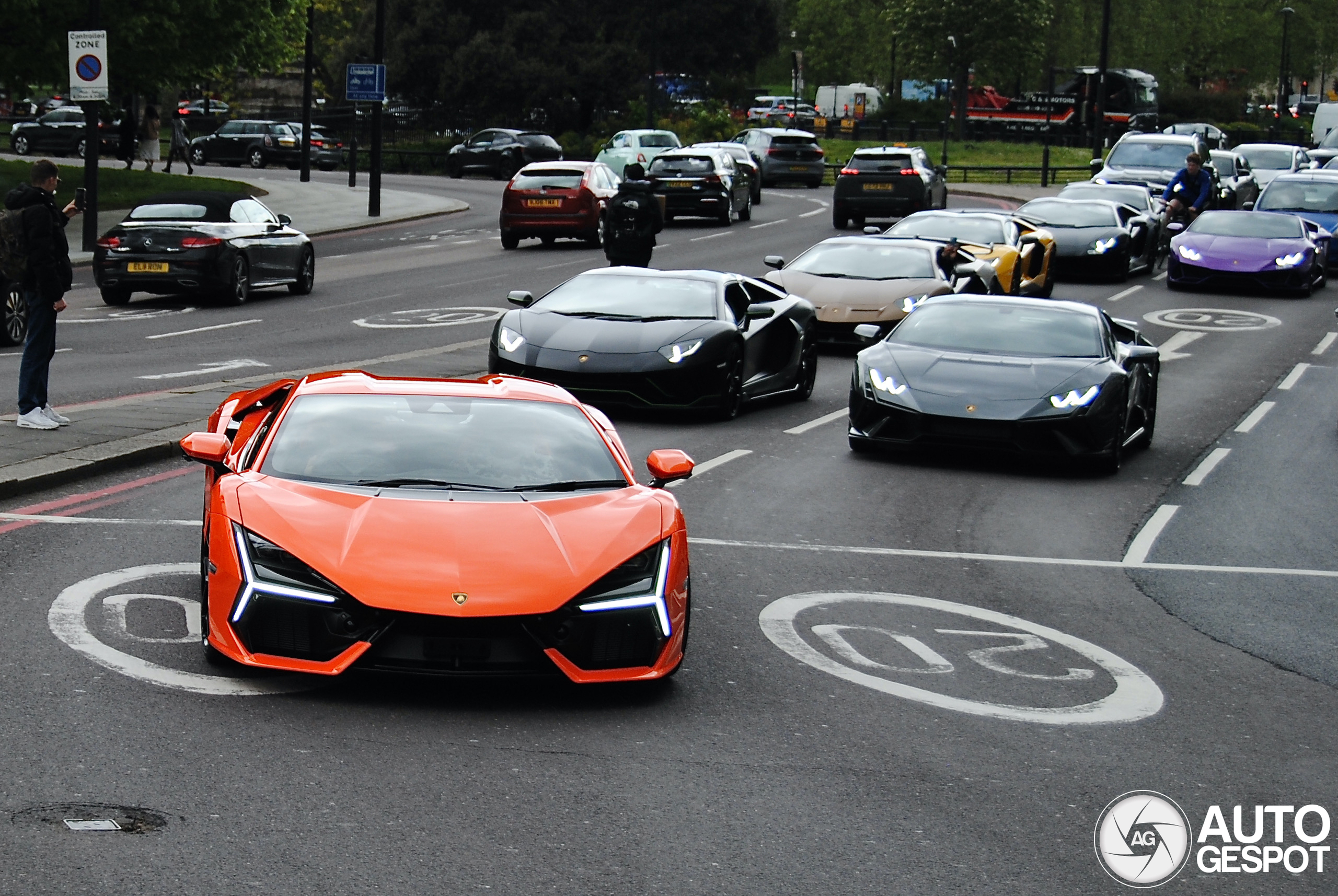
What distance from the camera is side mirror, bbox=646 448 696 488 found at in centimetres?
774

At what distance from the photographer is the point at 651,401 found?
14828mm

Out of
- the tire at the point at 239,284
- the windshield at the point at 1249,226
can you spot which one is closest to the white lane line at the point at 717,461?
the tire at the point at 239,284

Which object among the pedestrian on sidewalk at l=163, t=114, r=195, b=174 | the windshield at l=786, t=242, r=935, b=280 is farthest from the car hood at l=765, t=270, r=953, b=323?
the pedestrian on sidewalk at l=163, t=114, r=195, b=174

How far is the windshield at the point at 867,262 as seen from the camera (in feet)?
69.4

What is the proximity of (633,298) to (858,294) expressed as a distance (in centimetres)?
548

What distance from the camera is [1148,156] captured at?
39406mm

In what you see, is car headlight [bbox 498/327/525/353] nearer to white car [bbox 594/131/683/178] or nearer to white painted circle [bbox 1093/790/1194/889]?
white painted circle [bbox 1093/790/1194/889]

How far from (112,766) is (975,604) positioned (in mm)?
4650

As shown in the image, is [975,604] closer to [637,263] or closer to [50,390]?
[50,390]

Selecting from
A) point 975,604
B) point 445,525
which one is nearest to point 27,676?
point 445,525

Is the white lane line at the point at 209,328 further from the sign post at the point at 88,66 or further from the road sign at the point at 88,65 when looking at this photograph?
the road sign at the point at 88,65

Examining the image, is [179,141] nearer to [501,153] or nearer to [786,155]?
[501,153]

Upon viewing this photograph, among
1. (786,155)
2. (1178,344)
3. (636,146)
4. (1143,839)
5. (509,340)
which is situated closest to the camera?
(1143,839)

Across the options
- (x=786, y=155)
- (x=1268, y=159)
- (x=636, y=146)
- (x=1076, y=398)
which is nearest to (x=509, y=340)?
(x=1076, y=398)
